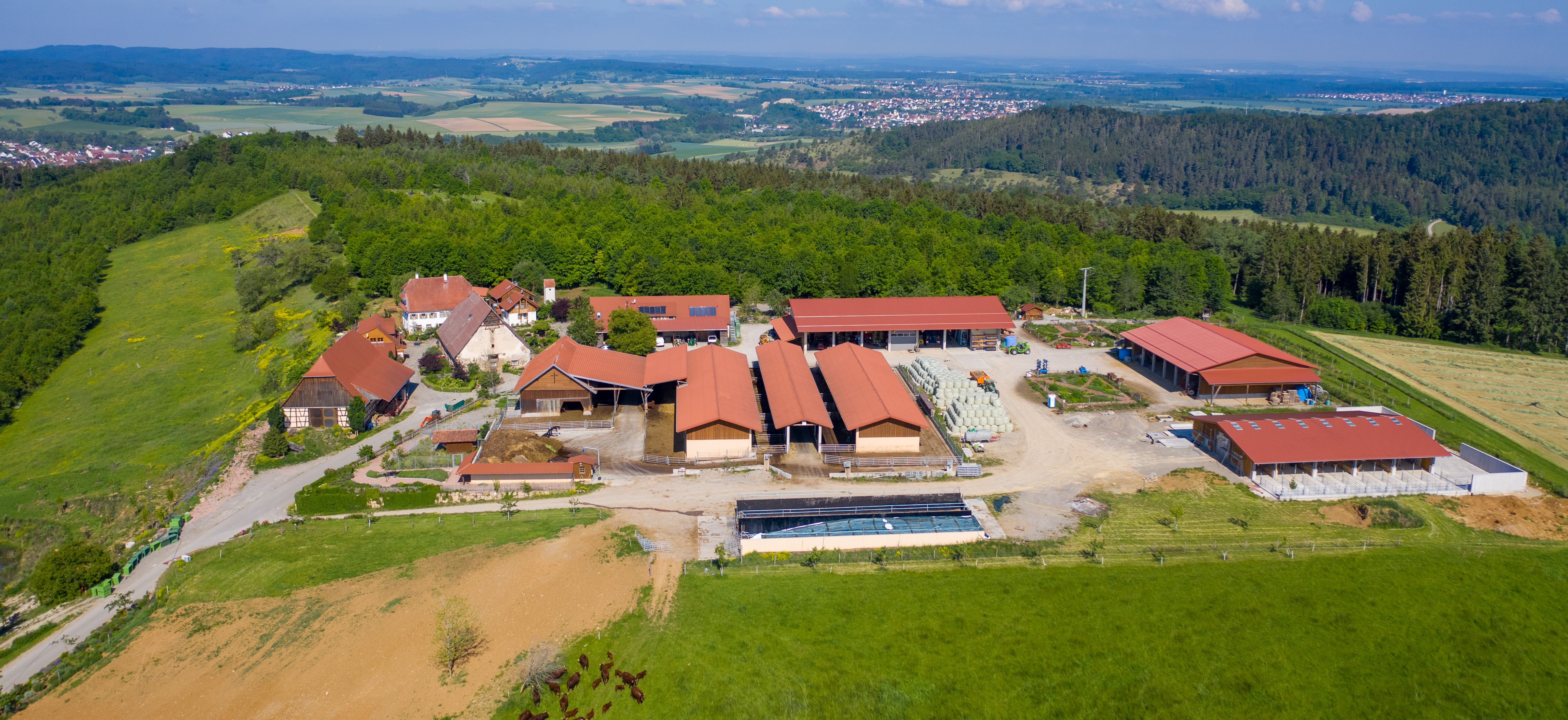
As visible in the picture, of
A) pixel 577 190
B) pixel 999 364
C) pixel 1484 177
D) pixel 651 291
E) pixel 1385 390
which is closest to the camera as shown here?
pixel 1385 390

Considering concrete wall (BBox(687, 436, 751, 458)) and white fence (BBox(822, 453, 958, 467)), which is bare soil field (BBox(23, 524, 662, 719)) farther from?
white fence (BBox(822, 453, 958, 467))

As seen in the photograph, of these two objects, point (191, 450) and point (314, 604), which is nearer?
point (314, 604)

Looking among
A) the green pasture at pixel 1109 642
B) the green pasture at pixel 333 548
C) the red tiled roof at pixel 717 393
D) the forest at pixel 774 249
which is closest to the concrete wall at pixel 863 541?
the green pasture at pixel 1109 642

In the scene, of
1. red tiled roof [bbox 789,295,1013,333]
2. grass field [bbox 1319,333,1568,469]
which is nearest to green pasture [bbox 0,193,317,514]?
red tiled roof [bbox 789,295,1013,333]

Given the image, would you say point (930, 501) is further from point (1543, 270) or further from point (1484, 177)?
point (1484, 177)

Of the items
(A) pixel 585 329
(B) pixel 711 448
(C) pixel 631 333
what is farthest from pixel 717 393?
(A) pixel 585 329

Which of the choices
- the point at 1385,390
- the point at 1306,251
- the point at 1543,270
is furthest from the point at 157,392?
the point at 1543,270
